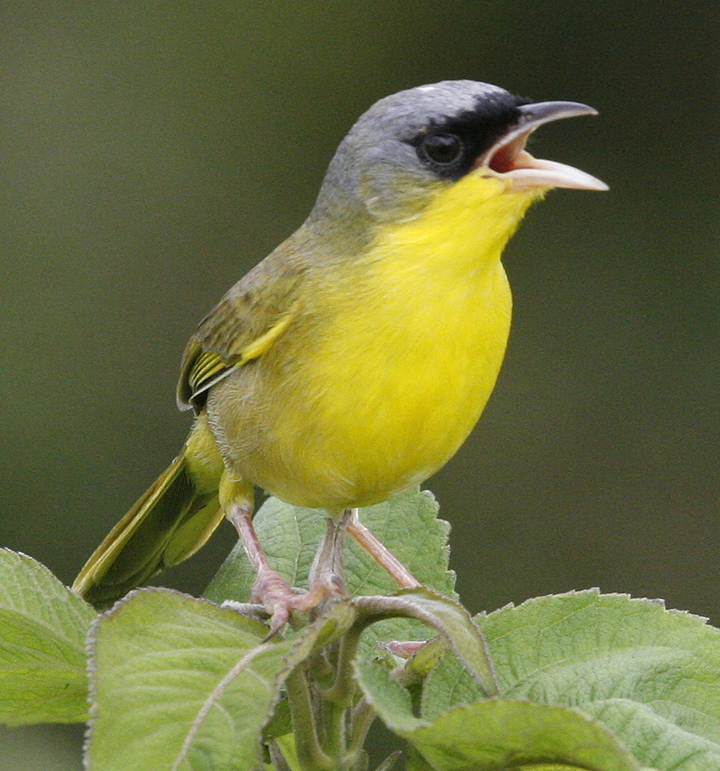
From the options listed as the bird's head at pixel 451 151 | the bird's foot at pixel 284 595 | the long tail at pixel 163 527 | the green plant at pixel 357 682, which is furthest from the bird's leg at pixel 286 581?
the bird's head at pixel 451 151

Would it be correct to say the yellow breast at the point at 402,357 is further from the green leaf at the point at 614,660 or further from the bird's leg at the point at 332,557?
the green leaf at the point at 614,660

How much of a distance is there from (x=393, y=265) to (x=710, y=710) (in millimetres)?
1115

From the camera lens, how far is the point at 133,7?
263 inches

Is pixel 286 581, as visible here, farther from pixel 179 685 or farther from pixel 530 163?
pixel 530 163

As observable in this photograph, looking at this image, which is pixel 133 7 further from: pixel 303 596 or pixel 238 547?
pixel 303 596

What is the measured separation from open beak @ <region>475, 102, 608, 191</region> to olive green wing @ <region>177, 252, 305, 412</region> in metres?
0.48

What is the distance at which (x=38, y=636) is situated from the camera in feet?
6.03

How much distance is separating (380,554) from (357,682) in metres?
0.69

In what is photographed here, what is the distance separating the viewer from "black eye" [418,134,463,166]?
2.61 m

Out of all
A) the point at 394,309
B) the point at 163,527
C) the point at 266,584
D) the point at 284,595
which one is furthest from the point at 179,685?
the point at 163,527

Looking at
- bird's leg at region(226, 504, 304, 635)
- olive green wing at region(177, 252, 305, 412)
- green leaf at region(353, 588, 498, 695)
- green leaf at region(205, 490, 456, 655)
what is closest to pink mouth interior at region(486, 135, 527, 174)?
olive green wing at region(177, 252, 305, 412)

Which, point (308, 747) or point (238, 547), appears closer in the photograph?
point (308, 747)

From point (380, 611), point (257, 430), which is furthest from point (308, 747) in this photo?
point (257, 430)

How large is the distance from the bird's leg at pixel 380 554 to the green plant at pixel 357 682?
21cm
